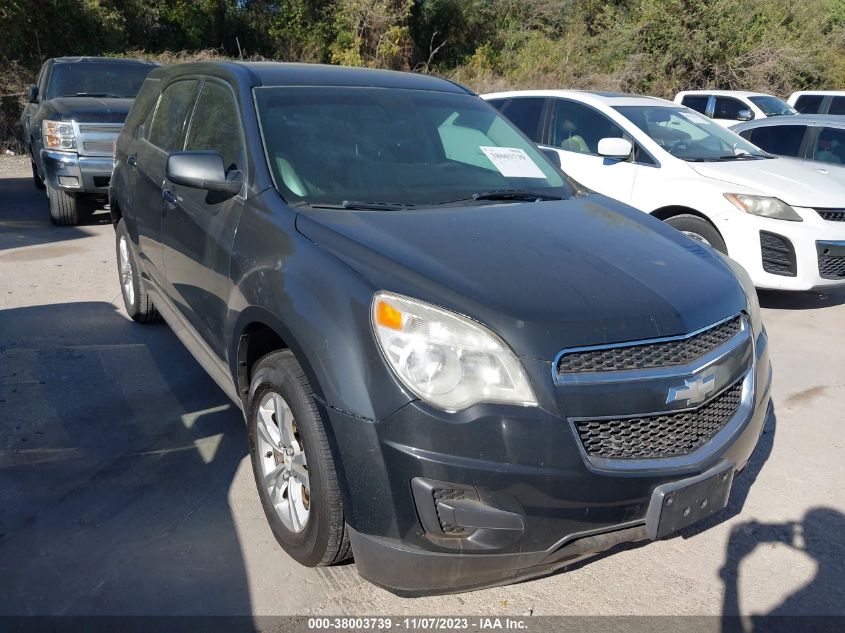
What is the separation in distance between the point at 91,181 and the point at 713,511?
752 cm

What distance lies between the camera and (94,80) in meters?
9.62

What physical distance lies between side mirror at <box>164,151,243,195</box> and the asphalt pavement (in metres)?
1.30

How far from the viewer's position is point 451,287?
8.11ft

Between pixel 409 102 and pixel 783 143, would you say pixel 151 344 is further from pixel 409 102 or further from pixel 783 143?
pixel 783 143

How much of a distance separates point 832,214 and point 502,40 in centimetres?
2179

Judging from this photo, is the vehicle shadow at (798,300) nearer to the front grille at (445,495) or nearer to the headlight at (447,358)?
the headlight at (447,358)

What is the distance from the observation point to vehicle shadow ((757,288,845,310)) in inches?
257

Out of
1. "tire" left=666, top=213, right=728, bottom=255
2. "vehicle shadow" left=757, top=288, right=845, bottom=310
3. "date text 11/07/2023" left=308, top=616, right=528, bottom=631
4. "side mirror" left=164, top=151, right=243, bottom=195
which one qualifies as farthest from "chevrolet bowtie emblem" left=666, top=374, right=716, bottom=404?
"vehicle shadow" left=757, top=288, right=845, bottom=310

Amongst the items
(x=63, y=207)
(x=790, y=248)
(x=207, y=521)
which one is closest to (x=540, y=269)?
(x=207, y=521)

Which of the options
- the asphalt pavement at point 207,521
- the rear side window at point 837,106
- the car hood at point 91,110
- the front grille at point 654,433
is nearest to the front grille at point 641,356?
the front grille at point 654,433

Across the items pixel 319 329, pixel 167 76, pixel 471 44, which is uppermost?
pixel 167 76

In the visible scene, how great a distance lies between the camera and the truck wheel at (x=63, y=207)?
8609mm

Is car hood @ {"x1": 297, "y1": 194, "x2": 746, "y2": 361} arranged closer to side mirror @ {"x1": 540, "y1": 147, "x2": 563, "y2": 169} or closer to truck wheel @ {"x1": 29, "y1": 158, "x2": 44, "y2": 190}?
side mirror @ {"x1": 540, "y1": 147, "x2": 563, "y2": 169}

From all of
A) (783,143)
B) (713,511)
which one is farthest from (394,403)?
(783,143)
